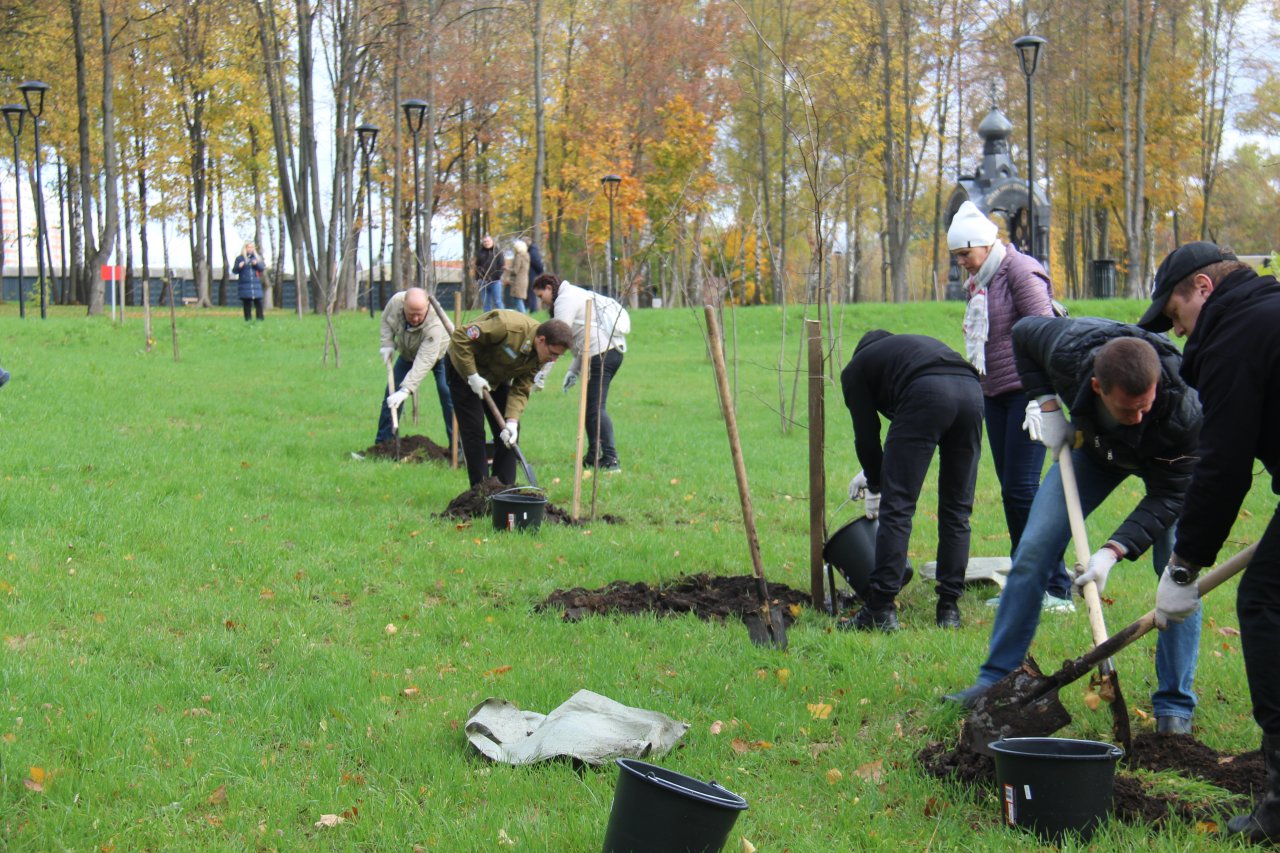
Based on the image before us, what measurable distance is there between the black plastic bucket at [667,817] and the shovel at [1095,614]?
163 centimetres

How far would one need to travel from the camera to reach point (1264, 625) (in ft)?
10.8

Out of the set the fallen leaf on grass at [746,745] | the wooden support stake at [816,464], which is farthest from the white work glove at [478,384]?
the fallen leaf on grass at [746,745]

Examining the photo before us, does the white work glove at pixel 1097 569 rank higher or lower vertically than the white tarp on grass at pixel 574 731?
higher

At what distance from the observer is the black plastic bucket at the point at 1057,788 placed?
3.38m

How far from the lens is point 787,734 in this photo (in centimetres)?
439

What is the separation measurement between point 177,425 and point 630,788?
9.81 m

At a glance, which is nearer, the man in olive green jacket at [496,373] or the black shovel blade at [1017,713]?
the black shovel blade at [1017,713]

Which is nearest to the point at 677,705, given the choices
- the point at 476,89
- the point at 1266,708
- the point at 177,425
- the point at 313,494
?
the point at 1266,708

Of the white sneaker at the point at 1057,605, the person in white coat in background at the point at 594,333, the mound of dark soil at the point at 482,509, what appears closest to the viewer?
the white sneaker at the point at 1057,605

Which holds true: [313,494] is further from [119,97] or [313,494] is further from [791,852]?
[119,97]

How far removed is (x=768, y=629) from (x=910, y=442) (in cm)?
110

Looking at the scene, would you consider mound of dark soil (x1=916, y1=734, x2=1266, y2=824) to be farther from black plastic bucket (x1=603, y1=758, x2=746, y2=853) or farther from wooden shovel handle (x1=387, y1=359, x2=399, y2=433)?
wooden shovel handle (x1=387, y1=359, x2=399, y2=433)

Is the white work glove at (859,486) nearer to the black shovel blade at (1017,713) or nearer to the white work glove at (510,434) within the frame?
the black shovel blade at (1017,713)

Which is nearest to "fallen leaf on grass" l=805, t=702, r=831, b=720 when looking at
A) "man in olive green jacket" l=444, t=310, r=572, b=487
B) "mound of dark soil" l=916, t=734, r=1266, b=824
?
"mound of dark soil" l=916, t=734, r=1266, b=824
